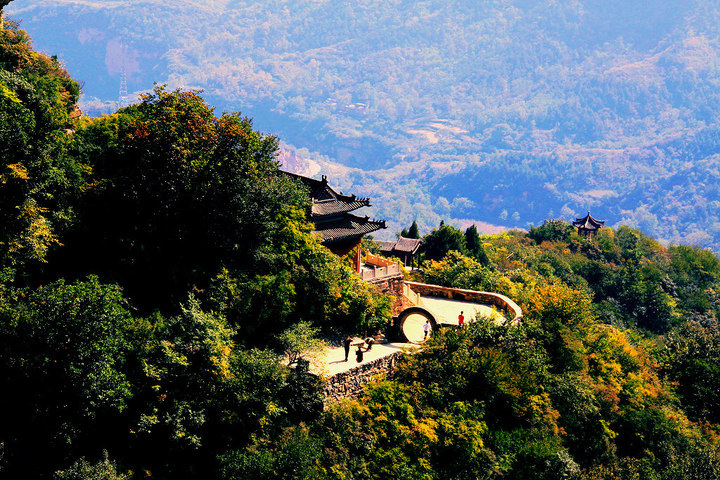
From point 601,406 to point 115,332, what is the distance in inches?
930

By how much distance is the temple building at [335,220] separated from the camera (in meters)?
32.7

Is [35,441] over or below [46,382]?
below

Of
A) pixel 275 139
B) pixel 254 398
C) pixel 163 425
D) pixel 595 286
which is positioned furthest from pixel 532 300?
pixel 595 286

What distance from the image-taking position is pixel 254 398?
2098 centimetres

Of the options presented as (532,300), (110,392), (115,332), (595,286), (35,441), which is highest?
(595,286)

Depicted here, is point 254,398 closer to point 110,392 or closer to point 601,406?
point 110,392

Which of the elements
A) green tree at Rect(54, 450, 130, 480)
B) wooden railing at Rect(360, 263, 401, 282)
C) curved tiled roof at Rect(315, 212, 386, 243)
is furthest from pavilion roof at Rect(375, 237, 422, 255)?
green tree at Rect(54, 450, 130, 480)

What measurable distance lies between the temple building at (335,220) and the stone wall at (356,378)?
8150mm

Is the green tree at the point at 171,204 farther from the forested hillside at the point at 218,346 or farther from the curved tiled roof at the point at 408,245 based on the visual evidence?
the curved tiled roof at the point at 408,245

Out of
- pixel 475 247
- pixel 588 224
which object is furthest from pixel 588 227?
pixel 475 247

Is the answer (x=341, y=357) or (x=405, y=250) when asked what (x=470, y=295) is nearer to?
(x=341, y=357)

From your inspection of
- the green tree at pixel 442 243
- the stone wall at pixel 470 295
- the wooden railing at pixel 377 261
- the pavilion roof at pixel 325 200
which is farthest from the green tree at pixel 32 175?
the green tree at pixel 442 243

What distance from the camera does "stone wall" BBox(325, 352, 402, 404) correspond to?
24031mm

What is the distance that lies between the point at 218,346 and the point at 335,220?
14.6m
